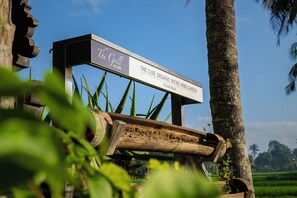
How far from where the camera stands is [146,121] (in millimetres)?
2893

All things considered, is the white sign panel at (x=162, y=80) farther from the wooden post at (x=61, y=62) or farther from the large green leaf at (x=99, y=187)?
the large green leaf at (x=99, y=187)

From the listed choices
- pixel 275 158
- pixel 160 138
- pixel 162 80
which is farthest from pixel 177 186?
pixel 275 158

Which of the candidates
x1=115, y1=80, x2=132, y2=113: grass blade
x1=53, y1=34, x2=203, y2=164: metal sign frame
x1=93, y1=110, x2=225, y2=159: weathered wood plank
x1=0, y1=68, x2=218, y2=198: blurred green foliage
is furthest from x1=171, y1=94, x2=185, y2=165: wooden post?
x1=0, y1=68, x2=218, y2=198: blurred green foliage

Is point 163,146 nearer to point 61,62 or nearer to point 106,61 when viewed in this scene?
point 106,61

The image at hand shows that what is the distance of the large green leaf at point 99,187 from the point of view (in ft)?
1.12

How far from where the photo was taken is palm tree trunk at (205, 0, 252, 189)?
5.17 metres

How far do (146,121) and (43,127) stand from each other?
104 inches

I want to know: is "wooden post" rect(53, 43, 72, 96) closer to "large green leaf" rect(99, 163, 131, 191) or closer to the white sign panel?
the white sign panel

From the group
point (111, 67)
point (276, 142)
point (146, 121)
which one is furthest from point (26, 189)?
point (276, 142)

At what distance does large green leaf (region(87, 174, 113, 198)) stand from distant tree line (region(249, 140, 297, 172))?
436ft

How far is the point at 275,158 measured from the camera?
136 metres

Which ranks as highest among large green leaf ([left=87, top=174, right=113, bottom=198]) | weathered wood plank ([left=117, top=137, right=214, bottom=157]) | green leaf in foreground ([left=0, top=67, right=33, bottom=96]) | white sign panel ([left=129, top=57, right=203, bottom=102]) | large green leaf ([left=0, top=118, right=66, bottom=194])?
white sign panel ([left=129, top=57, right=203, bottom=102])

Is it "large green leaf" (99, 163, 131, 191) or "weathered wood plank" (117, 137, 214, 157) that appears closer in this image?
"large green leaf" (99, 163, 131, 191)

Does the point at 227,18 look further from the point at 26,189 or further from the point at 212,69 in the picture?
the point at 26,189
